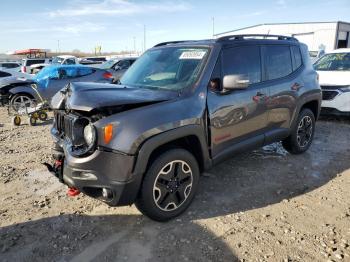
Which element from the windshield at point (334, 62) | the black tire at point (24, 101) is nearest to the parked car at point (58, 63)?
the black tire at point (24, 101)

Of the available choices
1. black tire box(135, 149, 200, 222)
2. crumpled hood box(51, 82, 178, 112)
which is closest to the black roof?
crumpled hood box(51, 82, 178, 112)

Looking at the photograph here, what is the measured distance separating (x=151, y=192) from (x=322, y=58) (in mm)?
8057

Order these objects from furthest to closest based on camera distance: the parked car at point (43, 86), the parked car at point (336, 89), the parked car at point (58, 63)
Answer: the parked car at point (58, 63), the parked car at point (43, 86), the parked car at point (336, 89)

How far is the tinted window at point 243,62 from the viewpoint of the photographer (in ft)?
13.8

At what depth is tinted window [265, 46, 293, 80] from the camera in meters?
4.85

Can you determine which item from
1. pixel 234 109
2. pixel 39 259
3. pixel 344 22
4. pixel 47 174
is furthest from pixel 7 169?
pixel 344 22

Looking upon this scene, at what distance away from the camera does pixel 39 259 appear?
3164mm

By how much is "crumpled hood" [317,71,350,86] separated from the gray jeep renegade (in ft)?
11.4

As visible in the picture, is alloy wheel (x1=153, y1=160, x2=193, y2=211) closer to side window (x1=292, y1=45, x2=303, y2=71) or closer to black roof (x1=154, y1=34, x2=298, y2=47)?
black roof (x1=154, y1=34, x2=298, y2=47)

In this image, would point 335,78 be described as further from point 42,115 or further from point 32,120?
point 32,120

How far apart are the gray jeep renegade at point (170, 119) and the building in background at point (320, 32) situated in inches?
1219

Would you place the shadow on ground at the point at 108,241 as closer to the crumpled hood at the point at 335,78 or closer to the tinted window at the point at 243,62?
the tinted window at the point at 243,62

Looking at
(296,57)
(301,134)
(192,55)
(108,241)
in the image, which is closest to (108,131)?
(108,241)

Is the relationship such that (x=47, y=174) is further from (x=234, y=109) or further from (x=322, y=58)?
(x=322, y=58)
